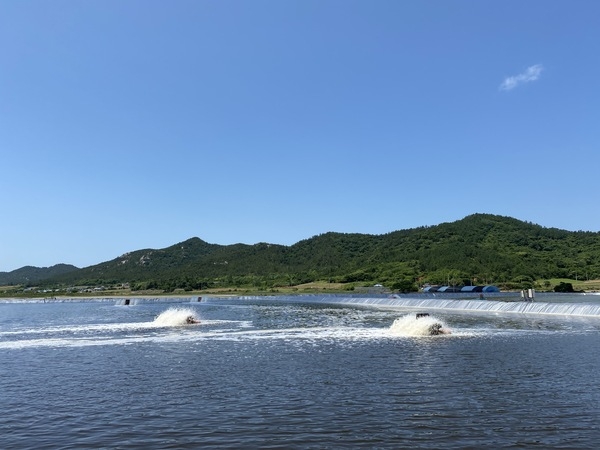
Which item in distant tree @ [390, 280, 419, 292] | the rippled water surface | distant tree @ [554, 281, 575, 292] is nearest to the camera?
the rippled water surface

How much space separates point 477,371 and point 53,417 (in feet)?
65.2

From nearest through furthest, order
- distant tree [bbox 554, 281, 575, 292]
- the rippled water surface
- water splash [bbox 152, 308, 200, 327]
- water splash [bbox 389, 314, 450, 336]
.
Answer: the rippled water surface → water splash [bbox 389, 314, 450, 336] → water splash [bbox 152, 308, 200, 327] → distant tree [bbox 554, 281, 575, 292]

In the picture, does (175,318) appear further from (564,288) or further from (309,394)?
(564,288)

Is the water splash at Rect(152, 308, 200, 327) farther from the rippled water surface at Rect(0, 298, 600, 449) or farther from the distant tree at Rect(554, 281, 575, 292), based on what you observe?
the distant tree at Rect(554, 281, 575, 292)

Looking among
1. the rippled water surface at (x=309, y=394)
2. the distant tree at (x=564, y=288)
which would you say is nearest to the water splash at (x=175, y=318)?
the rippled water surface at (x=309, y=394)

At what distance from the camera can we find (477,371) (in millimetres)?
26641

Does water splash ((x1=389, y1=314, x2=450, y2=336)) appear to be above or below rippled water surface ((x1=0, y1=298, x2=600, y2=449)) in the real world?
above

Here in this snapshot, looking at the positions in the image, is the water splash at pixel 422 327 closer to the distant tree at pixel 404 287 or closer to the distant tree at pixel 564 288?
the distant tree at pixel 564 288

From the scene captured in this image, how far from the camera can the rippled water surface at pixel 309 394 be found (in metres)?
16.0

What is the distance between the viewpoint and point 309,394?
22047 mm

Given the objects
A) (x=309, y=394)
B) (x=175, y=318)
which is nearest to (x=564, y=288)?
(x=175, y=318)

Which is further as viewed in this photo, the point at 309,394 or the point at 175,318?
the point at 175,318

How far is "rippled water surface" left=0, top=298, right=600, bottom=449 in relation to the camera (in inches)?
632

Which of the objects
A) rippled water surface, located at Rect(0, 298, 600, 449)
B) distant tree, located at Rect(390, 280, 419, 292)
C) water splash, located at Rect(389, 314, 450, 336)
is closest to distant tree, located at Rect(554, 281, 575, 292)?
distant tree, located at Rect(390, 280, 419, 292)
